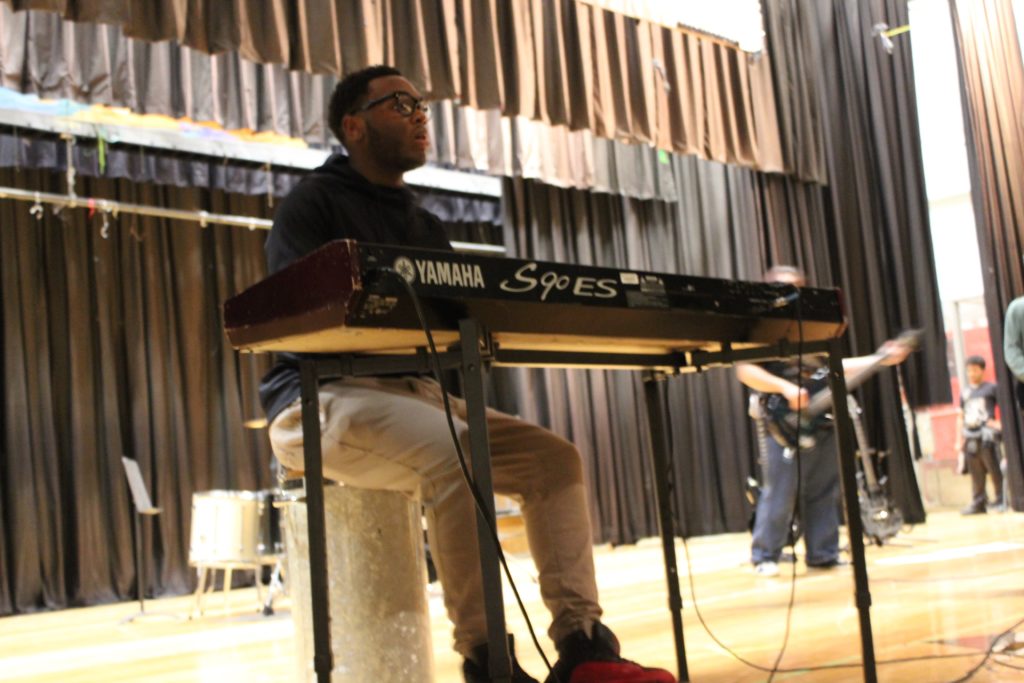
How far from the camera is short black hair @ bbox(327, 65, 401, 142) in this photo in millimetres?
2127

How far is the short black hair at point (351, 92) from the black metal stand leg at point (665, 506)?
0.84 m

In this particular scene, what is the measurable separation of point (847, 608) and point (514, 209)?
16.9ft

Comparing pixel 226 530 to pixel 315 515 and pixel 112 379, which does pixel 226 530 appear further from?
pixel 315 515

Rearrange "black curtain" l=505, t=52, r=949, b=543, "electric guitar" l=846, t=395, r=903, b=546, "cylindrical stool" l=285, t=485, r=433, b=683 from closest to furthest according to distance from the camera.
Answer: "cylindrical stool" l=285, t=485, r=433, b=683 → "electric guitar" l=846, t=395, r=903, b=546 → "black curtain" l=505, t=52, r=949, b=543

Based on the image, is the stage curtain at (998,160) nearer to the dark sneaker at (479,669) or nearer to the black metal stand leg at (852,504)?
the black metal stand leg at (852,504)

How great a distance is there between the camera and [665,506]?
7.24 feet

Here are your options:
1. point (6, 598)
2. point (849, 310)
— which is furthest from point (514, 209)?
point (6, 598)

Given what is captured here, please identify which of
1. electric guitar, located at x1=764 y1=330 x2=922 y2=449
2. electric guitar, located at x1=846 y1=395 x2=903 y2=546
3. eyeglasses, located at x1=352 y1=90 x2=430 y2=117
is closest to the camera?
eyeglasses, located at x1=352 y1=90 x2=430 y2=117

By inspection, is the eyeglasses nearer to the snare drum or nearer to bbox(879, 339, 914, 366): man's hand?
bbox(879, 339, 914, 366): man's hand

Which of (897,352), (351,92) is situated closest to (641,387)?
(897,352)

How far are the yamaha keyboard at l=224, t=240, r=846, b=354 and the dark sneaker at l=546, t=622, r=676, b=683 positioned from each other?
0.50 m

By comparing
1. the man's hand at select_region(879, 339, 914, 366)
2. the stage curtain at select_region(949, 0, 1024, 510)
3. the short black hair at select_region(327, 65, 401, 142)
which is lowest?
the man's hand at select_region(879, 339, 914, 366)

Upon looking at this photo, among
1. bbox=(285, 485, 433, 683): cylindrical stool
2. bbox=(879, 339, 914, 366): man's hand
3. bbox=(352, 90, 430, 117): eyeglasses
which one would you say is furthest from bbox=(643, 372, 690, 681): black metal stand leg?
bbox=(879, 339, 914, 366): man's hand

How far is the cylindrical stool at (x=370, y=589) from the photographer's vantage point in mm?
1846
